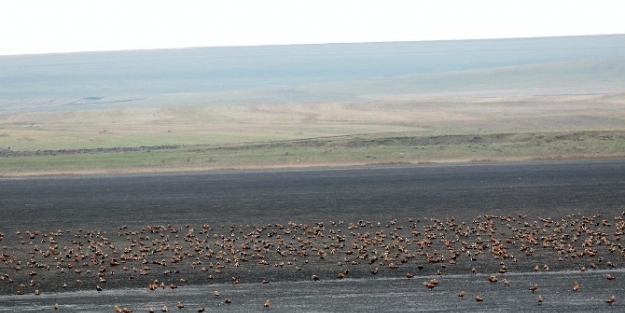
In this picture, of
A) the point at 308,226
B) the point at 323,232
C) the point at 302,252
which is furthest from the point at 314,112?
the point at 302,252

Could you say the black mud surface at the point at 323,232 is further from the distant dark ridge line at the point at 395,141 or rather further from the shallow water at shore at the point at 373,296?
the distant dark ridge line at the point at 395,141

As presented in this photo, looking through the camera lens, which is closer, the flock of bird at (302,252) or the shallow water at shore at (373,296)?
the shallow water at shore at (373,296)

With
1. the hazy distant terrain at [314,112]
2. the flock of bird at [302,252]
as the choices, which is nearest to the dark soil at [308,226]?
the flock of bird at [302,252]

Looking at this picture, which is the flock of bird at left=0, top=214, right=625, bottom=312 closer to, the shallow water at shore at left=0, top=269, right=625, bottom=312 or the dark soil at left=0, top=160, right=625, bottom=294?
the dark soil at left=0, top=160, right=625, bottom=294

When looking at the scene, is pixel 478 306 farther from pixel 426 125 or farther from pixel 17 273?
pixel 426 125

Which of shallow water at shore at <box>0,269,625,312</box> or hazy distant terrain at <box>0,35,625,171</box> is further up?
hazy distant terrain at <box>0,35,625,171</box>

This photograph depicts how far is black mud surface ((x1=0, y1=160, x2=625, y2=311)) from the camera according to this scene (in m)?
20.3

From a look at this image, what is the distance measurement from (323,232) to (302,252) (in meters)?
3.16

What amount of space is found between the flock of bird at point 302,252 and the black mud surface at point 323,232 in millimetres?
44

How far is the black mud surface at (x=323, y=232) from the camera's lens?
2033cm

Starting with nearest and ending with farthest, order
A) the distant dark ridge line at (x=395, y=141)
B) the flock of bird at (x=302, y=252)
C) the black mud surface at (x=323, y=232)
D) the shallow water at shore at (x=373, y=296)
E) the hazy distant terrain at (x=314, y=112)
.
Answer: the shallow water at shore at (x=373, y=296) < the black mud surface at (x=323, y=232) < the flock of bird at (x=302, y=252) < the hazy distant terrain at (x=314, y=112) < the distant dark ridge line at (x=395, y=141)

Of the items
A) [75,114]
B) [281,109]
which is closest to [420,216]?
[281,109]

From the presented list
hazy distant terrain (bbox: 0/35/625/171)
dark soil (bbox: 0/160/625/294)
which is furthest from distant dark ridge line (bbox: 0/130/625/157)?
dark soil (bbox: 0/160/625/294)

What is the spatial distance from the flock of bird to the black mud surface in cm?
4
